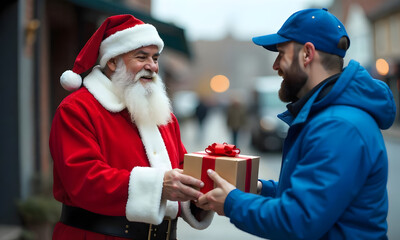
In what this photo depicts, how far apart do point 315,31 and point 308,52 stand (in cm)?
10

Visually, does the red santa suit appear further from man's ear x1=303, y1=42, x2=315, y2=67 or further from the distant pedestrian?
the distant pedestrian

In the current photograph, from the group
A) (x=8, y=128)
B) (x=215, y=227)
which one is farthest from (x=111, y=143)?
(x=215, y=227)

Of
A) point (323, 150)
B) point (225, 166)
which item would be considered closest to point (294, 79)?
point (323, 150)

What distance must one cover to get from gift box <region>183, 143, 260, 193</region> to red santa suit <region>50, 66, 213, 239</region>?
8.7 inches

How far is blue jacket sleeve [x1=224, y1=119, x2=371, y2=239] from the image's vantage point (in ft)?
6.13

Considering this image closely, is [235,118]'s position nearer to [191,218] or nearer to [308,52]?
[191,218]

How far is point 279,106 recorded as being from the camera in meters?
15.1

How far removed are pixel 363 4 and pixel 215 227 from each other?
35.0 metres

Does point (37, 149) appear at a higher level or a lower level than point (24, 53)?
lower

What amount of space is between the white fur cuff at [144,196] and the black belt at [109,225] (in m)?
0.12

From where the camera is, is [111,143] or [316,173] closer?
[316,173]

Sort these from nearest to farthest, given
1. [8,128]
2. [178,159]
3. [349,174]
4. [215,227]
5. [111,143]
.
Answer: [349,174]
[111,143]
[178,159]
[8,128]
[215,227]

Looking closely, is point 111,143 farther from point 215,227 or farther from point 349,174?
point 215,227

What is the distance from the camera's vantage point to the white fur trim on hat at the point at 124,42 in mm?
2803
